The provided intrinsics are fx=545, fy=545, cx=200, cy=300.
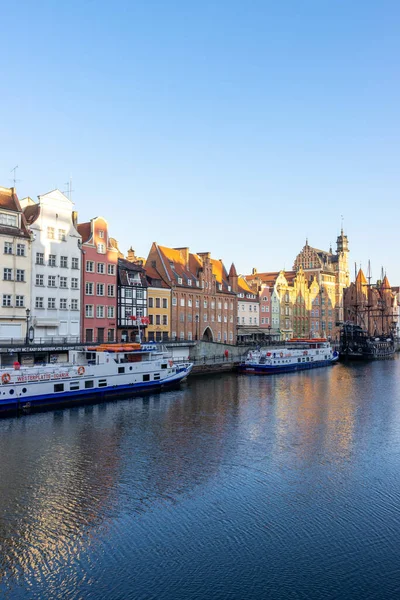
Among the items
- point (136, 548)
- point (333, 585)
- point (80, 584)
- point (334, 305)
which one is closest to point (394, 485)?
point (333, 585)

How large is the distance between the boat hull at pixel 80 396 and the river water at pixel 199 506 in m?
3.05

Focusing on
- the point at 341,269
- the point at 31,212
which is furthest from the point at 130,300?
the point at 341,269

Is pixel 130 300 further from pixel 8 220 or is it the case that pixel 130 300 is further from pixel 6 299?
pixel 8 220

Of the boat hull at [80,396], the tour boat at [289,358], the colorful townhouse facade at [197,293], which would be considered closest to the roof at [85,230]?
the colorful townhouse facade at [197,293]

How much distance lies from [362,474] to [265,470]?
5.36 meters

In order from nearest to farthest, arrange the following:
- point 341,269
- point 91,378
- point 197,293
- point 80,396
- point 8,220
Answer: point 80,396
point 91,378
point 8,220
point 197,293
point 341,269

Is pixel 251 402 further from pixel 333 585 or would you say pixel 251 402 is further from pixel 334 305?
pixel 334 305

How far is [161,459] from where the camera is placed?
107 feet

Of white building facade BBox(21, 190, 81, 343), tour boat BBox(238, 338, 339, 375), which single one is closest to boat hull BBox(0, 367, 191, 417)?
white building facade BBox(21, 190, 81, 343)

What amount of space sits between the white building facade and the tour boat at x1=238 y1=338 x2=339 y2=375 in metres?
28.3

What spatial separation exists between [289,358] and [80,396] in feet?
151

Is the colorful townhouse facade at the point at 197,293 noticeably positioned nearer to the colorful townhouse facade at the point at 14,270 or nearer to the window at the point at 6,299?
the colorful townhouse facade at the point at 14,270

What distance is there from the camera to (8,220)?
62.6 m

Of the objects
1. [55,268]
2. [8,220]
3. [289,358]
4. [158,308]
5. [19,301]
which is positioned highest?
[8,220]
